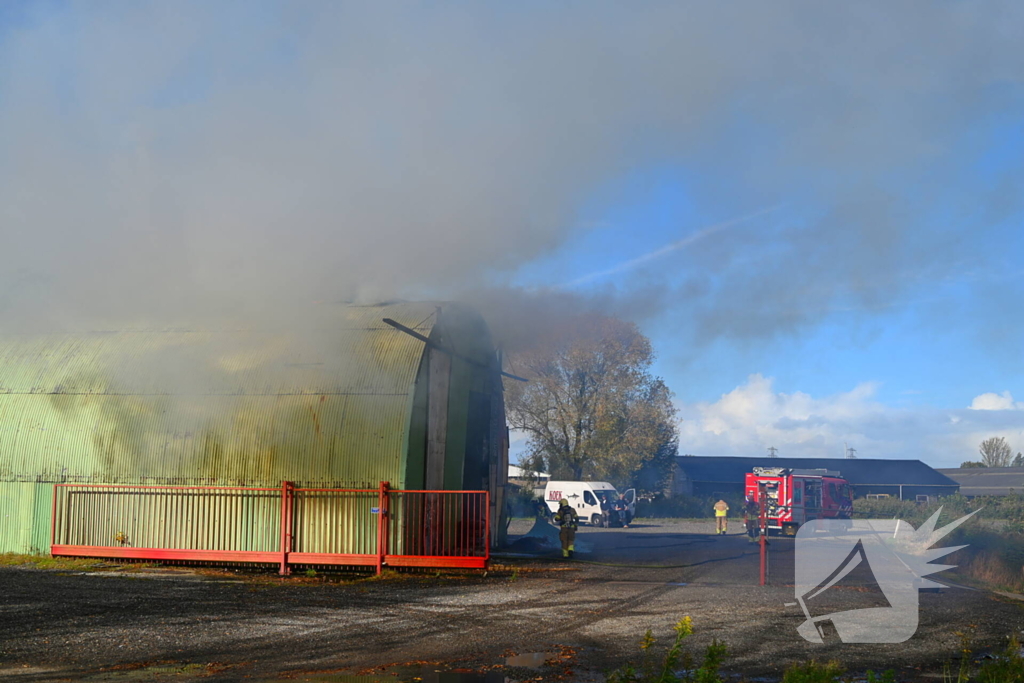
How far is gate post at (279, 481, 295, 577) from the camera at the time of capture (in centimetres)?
1817

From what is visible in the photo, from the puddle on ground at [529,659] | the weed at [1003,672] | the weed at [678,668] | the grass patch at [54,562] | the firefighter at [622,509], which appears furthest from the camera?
the firefighter at [622,509]

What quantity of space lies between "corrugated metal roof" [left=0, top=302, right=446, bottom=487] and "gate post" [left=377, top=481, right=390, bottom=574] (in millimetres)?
532

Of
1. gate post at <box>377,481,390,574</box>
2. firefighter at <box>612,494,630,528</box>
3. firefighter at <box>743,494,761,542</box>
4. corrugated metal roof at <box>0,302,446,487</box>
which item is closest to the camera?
gate post at <box>377,481,390,574</box>

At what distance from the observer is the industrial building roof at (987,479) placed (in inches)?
3253

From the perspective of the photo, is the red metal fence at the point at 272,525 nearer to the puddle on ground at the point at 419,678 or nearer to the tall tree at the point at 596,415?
the puddle on ground at the point at 419,678

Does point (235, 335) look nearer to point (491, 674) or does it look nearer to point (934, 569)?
point (491, 674)

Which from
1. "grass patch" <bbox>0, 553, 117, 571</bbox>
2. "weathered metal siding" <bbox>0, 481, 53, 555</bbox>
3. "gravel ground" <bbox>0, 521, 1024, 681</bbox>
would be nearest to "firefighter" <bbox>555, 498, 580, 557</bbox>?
"gravel ground" <bbox>0, 521, 1024, 681</bbox>

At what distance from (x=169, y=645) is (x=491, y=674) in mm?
4171

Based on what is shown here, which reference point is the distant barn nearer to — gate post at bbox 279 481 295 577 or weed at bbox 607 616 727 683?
gate post at bbox 279 481 295 577

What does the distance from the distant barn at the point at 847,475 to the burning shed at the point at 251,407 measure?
49680 mm

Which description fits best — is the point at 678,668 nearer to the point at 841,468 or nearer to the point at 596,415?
the point at 596,415

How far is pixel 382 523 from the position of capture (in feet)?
59.8

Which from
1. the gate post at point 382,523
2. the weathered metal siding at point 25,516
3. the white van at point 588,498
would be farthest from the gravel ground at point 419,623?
the white van at point 588,498

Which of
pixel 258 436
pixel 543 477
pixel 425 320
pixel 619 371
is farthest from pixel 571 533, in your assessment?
pixel 543 477
